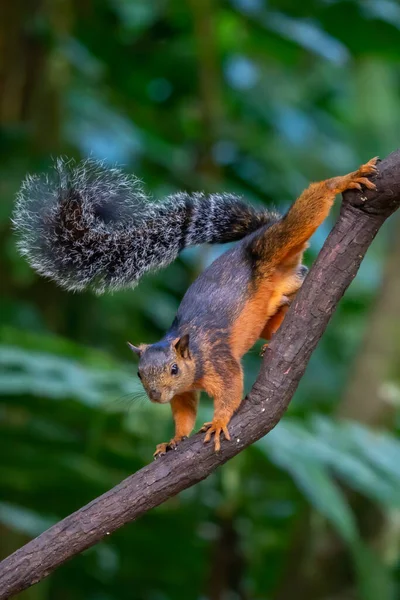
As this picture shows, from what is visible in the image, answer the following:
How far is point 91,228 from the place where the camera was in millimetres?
1231

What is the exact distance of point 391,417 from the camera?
305 centimetres

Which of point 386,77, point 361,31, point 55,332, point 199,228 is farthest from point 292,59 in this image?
point 199,228

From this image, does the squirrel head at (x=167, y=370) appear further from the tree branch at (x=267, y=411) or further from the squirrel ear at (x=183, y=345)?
the tree branch at (x=267, y=411)

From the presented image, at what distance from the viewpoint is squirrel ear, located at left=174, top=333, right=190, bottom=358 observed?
1.27 m

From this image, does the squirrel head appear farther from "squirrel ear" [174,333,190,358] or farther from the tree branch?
the tree branch

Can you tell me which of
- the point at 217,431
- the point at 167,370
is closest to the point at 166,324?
the point at 167,370

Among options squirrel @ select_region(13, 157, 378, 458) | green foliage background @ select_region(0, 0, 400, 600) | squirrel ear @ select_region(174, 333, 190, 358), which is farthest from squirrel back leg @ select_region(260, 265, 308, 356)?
green foliage background @ select_region(0, 0, 400, 600)

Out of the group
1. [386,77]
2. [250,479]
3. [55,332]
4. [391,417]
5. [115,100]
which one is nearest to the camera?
[250,479]

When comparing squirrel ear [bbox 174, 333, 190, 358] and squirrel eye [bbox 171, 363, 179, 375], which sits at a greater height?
squirrel ear [bbox 174, 333, 190, 358]

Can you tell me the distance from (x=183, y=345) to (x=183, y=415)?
6.9 inches

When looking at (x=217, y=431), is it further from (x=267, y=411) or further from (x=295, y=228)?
(x=295, y=228)

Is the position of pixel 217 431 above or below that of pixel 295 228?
below

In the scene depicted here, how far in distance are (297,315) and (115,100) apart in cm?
314

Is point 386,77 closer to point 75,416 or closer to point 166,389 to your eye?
point 75,416
